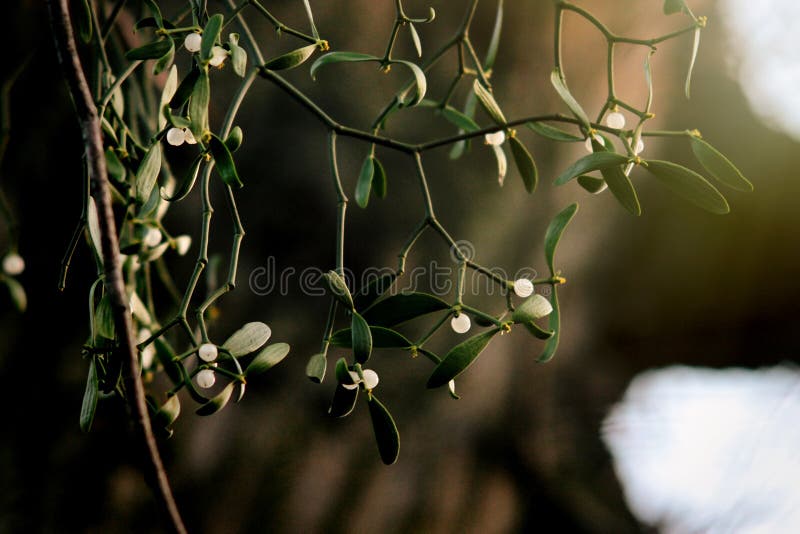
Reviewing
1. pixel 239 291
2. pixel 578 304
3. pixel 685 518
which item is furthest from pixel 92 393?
pixel 685 518

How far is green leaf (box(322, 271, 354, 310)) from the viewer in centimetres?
32

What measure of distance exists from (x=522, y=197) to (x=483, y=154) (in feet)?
0.28

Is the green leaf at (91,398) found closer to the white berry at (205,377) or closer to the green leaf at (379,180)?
the white berry at (205,377)

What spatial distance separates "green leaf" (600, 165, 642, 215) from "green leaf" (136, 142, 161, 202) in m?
0.24

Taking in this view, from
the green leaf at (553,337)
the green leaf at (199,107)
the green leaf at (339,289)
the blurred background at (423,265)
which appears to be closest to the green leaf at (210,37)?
the green leaf at (199,107)

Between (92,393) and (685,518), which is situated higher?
(92,393)

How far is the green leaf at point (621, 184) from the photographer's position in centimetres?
33

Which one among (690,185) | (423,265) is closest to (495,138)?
(690,185)

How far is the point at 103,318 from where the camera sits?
1.11 feet

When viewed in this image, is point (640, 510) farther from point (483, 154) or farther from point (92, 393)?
point (92, 393)

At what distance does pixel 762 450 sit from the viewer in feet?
2.94

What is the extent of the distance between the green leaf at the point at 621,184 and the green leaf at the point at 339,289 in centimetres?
15

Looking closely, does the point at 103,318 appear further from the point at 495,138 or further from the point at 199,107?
the point at 495,138

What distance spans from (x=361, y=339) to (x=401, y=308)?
0.04 m
